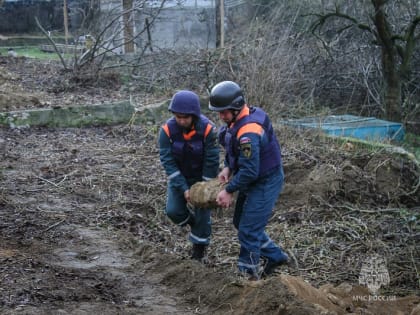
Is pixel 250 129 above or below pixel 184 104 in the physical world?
below

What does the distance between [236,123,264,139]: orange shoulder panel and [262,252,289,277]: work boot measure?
1273 millimetres

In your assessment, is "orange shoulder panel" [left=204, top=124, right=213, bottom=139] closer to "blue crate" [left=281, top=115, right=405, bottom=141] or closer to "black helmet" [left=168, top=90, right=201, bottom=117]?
"black helmet" [left=168, top=90, right=201, bottom=117]

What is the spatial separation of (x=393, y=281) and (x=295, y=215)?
192 centimetres

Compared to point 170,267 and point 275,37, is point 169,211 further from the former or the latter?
point 275,37

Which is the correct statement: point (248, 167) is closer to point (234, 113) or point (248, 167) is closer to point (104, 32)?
point (234, 113)

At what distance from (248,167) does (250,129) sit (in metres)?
0.28

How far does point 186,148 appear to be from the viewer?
18.6 ft

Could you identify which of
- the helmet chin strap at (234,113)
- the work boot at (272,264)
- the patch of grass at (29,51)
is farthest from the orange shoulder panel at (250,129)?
the patch of grass at (29,51)

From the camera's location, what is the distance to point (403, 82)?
14.6m

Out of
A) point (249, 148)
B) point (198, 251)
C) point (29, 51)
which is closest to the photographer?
point (249, 148)

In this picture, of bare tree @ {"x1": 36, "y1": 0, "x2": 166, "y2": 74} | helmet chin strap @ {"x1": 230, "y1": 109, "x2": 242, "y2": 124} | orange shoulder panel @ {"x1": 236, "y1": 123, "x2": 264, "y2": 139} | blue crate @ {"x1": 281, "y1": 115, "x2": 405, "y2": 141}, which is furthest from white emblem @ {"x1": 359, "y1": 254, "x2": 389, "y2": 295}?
bare tree @ {"x1": 36, "y1": 0, "x2": 166, "y2": 74}

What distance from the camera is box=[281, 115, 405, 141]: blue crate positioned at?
437 inches

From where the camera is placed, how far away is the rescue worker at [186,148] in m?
5.52

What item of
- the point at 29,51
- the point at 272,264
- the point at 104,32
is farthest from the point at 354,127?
the point at 29,51
